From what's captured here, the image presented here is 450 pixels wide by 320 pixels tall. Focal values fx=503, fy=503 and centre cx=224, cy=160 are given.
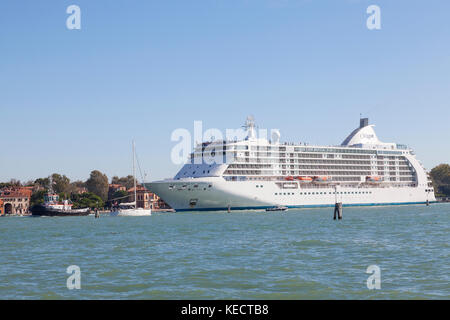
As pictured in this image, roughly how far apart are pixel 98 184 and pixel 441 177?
12322cm

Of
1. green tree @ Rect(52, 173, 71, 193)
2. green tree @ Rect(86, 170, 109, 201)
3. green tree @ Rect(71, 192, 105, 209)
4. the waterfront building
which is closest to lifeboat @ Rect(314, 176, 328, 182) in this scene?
green tree @ Rect(71, 192, 105, 209)

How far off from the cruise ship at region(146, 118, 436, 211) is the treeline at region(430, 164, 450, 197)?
7357cm

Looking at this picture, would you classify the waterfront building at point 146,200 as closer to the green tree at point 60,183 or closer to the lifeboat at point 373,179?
the green tree at point 60,183

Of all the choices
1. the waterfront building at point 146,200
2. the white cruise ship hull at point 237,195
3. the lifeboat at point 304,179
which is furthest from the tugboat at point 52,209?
the waterfront building at point 146,200

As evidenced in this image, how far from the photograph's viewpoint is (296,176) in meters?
93.2

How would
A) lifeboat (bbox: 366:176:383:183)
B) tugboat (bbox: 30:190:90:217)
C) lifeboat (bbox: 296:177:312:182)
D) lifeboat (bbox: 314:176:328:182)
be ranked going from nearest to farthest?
lifeboat (bbox: 296:177:312:182) < tugboat (bbox: 30:190:90:217) < lifeboat (bbox: 314:176:328:182) < lifeboat (bbox: 366:176:383:183)

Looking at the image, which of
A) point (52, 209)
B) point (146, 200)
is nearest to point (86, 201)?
point (146, 200)

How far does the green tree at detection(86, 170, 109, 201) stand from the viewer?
153 metres

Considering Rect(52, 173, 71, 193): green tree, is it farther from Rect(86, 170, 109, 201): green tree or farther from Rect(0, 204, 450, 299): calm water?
Rect(0, 204, 450, 299): calm water

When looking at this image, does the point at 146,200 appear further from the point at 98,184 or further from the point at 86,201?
the point at 86,201

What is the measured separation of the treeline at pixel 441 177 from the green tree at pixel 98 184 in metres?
117

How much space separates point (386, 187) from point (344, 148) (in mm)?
13215
